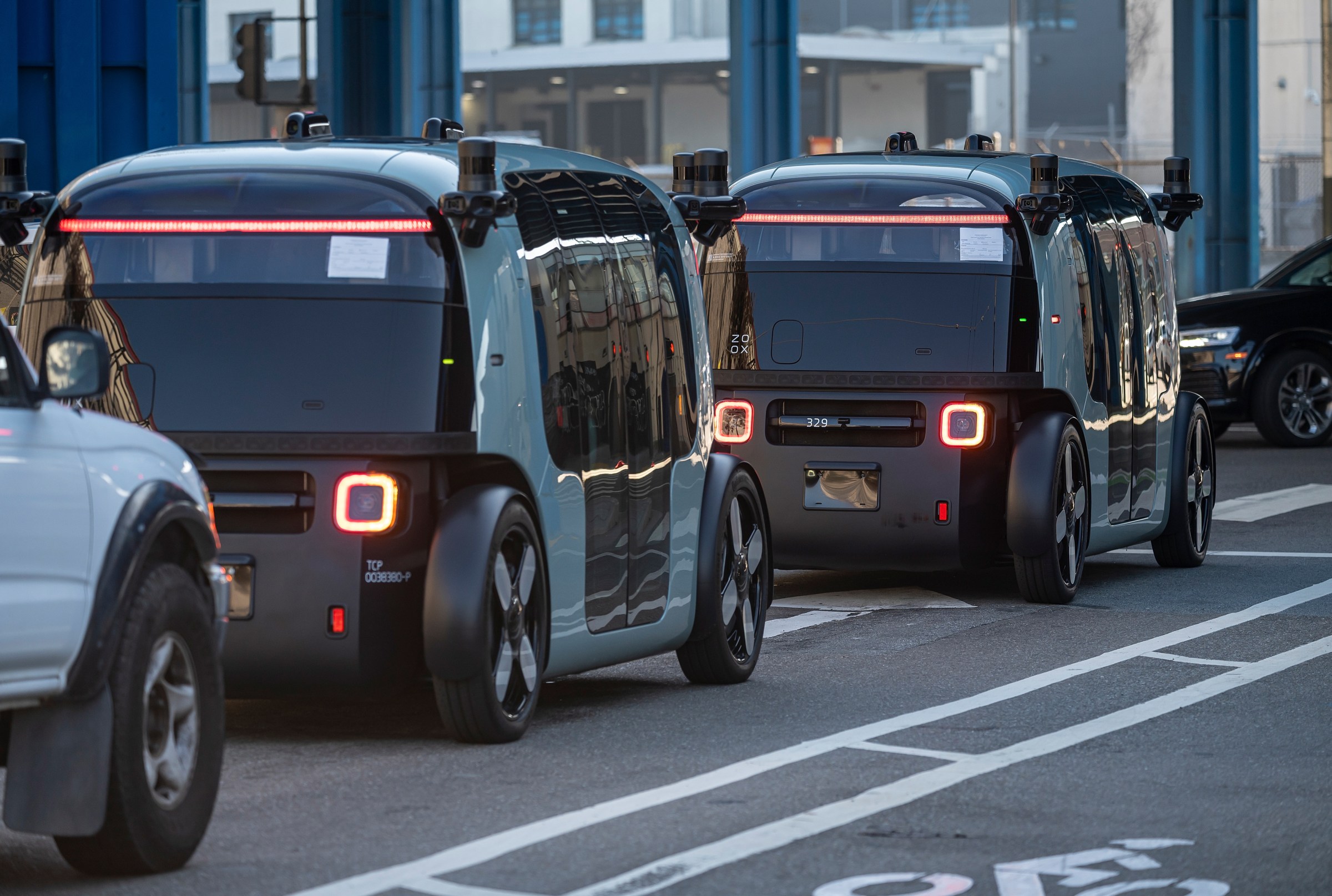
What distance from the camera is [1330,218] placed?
129ft

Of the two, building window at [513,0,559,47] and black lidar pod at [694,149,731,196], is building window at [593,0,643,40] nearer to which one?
building window at [513,0,559,47]

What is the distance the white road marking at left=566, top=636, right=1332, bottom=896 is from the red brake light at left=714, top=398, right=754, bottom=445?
120 inches

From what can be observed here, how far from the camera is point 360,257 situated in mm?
7605

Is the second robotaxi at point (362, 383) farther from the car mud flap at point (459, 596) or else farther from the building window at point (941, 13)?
the building window at point (941, 13)

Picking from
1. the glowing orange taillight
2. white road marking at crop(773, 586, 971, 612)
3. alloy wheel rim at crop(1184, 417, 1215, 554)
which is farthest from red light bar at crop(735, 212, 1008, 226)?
the glowing orange taillight

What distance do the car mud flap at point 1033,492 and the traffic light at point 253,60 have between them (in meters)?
25.6

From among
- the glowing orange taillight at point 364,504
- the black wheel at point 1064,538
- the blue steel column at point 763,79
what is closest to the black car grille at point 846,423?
the black wheel at point 1064,538

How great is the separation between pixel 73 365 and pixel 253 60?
31661 millimetres

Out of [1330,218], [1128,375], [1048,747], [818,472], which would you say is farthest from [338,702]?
[1330,218]

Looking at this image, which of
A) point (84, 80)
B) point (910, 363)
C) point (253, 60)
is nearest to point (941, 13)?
point (253, 60)

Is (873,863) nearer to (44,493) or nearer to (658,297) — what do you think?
(44,493)

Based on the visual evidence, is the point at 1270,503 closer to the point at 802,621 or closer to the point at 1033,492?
the point at 1033,492

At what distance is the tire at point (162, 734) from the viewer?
18.2 ft

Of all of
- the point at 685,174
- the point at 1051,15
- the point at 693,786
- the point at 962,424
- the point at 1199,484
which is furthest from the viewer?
the point at 1051,15
